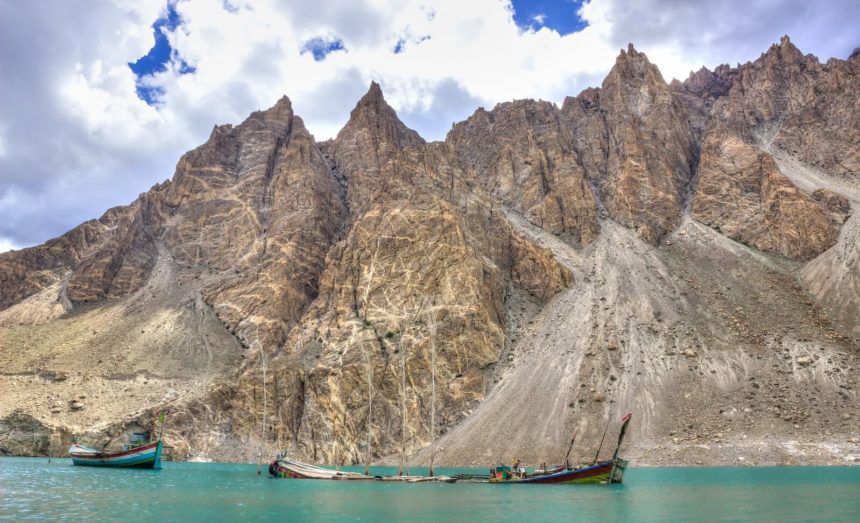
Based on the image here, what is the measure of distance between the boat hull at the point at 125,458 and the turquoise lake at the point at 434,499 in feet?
40.7

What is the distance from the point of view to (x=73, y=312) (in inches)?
4916

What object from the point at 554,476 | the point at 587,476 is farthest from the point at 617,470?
the point at 554,476

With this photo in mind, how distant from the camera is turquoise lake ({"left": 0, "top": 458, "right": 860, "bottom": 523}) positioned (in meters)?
30.6

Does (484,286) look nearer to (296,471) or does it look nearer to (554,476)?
(296,471)

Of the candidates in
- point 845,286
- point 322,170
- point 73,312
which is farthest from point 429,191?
point 73,312

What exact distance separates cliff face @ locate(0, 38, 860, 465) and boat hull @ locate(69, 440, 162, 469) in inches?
621

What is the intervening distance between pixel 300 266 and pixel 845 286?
98038mm

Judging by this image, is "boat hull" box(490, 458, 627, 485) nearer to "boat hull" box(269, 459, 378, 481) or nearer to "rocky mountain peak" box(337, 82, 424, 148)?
"boat hull" box(269, 459, 378, 481)

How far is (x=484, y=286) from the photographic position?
101 meters

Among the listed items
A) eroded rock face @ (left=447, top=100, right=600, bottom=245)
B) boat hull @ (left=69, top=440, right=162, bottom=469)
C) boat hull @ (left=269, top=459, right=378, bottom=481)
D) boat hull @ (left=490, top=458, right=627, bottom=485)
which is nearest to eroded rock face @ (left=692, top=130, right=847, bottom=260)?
eroded rock face @ (left=447, top=100, right=600, bottom=245)

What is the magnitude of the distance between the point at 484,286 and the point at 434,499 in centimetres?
6278

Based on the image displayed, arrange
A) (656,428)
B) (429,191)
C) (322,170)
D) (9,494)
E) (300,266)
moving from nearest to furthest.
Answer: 1. (9,494)
2. (656,428)
3. (429,191)
4. (300,266)
5. (322,170)

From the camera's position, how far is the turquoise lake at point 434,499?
101 ft

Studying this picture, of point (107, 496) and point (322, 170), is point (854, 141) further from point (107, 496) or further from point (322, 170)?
point (107, 496)
